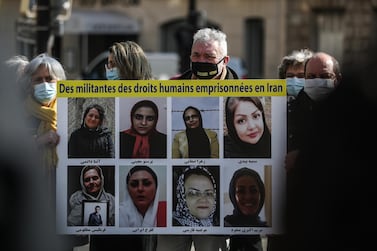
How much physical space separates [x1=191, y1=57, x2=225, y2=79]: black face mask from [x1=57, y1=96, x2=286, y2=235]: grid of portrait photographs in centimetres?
34

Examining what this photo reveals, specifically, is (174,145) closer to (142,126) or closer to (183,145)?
(183,145)

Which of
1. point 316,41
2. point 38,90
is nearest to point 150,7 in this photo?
point 316,41

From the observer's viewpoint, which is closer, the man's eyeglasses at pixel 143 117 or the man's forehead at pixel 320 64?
the man's eyeglasses at pixel 143 117

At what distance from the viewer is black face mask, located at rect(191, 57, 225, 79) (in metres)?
5.33

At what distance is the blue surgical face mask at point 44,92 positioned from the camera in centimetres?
539

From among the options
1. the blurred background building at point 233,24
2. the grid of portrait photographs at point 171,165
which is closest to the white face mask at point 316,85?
the grid of portrait photographs at point 171,165

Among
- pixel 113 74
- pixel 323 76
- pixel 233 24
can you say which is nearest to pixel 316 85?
pixel 323 76

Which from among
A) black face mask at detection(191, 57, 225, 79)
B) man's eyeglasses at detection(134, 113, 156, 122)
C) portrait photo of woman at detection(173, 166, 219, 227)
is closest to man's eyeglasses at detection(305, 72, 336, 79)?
black face mask at detection(191, 57, 225, 79)

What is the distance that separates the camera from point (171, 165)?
5020 millimetres

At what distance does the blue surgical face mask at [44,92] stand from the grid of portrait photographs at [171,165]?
1.22 feet

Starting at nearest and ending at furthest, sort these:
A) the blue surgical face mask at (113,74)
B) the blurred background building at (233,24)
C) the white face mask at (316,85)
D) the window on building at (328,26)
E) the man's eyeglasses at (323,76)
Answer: the white face mask at (316,85)
the man's eyeglasses at (323,76)
the blue surgical face mask at (113,74)
the blurred background building at (233,24)
the window on building at (328,26)

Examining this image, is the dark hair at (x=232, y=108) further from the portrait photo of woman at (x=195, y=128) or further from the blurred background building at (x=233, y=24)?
the blurred background building at (x=233, y=24)

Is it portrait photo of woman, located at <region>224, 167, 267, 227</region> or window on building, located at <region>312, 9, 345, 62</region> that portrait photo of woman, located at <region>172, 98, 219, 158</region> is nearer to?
portrait photo of woman, located at <region>224, 167, 267, 227</region>

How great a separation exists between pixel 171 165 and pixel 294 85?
922 mm
